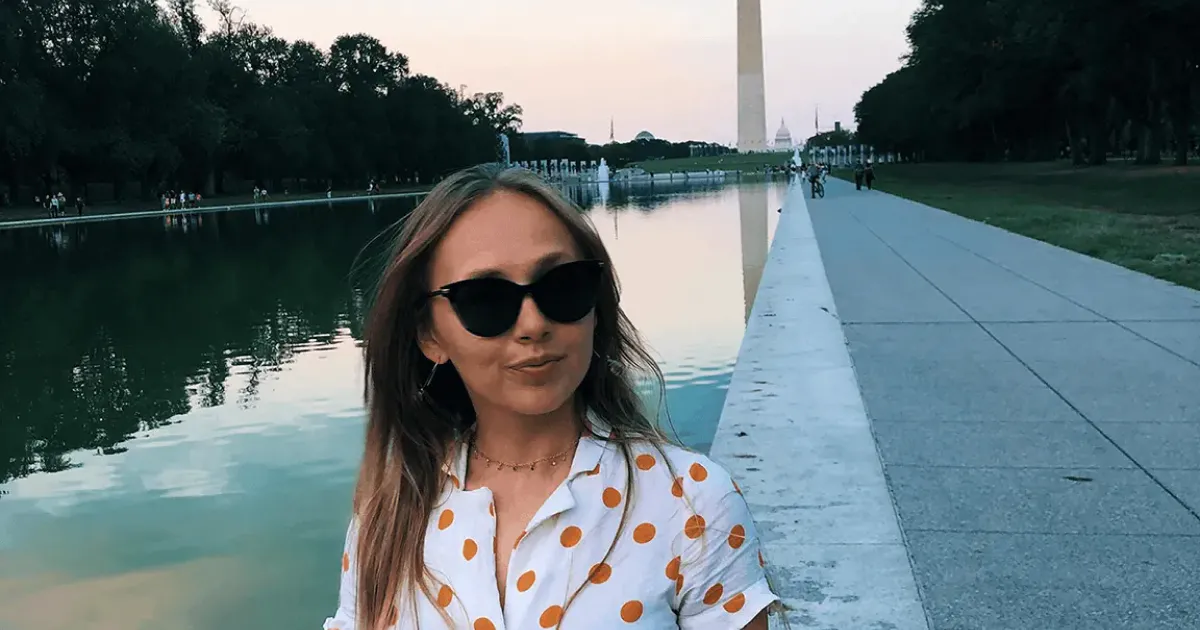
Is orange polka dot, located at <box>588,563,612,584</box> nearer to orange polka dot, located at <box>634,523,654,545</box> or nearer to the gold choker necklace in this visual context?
orange polka dot, located at <box>634,523,654,545</box>

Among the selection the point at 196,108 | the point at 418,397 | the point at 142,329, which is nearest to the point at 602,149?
the point at 196,108

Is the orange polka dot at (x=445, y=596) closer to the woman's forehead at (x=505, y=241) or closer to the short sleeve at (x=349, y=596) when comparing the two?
the short sleeve at (x=349, y=596)

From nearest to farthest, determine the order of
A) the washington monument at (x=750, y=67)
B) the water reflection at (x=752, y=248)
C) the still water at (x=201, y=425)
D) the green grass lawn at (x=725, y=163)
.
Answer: the still water at (x=201, y=425) < the water reflection at (x=752, y=248) < the washington monument at (x=750, y=67) < the green grass lawn at (x=725, y=163)

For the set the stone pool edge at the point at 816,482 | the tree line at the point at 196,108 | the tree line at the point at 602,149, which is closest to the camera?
the stone pool edge at the point at 816,482

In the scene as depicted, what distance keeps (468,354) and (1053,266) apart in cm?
1352

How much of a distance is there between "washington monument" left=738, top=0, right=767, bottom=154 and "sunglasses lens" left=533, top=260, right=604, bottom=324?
84.8m

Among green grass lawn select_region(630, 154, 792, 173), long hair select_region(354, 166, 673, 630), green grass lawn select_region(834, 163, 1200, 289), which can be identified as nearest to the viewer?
long hair select_region(354, 166, 673, 630)

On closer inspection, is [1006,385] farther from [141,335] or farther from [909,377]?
[141,335]

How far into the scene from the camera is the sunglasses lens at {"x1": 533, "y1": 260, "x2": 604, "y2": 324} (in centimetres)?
174

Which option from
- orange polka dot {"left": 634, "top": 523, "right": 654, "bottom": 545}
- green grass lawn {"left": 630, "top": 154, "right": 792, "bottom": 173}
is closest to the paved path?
orange polka dot {"left": 634, "top": 523, "right": 654, "bottom": 545}

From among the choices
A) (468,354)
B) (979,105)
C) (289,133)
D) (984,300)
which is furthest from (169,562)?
(289,133)

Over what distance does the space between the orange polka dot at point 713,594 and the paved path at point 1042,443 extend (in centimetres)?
202

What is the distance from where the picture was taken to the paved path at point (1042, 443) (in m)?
3.77

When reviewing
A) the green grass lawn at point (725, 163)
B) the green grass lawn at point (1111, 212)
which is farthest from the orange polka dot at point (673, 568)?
the green grass lawn at point (725, 163)
